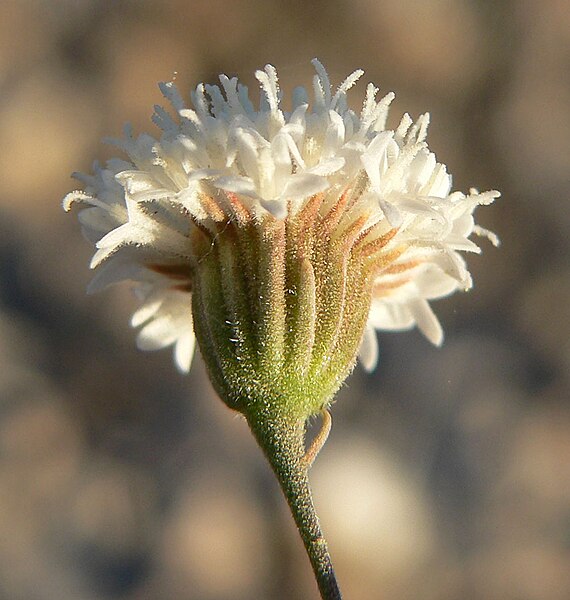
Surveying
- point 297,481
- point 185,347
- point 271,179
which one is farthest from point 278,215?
point 185,347

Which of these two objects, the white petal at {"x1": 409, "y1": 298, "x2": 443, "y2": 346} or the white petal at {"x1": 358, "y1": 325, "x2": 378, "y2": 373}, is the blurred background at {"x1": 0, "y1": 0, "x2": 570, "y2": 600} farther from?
the white petal at {"x1": 409, "y1": 298, "x2": 443, "y2": 346}

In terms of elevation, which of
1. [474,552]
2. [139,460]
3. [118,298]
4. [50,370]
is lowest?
[474,552]

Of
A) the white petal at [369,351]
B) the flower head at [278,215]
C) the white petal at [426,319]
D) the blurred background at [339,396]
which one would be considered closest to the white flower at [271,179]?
the flower head at [278,215]

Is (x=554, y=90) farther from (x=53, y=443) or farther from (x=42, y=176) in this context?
(x=53, y=443)

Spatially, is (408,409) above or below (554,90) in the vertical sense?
below

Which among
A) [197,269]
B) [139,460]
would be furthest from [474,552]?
[197,269]

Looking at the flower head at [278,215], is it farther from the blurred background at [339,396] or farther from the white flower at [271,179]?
the blurred background at [339,396]
